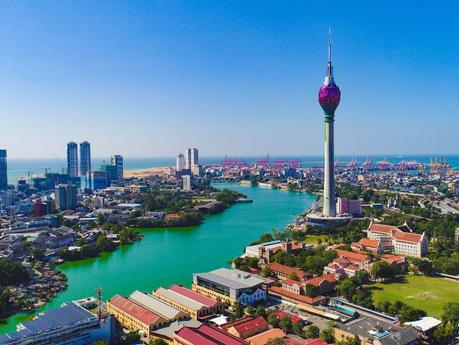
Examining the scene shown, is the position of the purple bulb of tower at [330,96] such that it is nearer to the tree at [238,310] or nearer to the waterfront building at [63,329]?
the tree at [238,310]

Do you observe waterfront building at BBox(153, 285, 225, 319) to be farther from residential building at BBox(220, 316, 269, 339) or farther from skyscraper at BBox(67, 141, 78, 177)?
skyscraper at BBox(67, 141, 78, 177)

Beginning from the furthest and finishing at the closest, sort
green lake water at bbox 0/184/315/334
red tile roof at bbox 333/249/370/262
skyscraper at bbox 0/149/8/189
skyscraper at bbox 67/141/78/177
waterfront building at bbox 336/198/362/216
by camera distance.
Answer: skyscraper at bbox 67/141/78/177, skyscraper at bbox 0/149/8/189, waterfront building at bbox 336/198/362/216, red tile roof at bbox 333/249/370/262, green lake water at bbox 0/184/315/334

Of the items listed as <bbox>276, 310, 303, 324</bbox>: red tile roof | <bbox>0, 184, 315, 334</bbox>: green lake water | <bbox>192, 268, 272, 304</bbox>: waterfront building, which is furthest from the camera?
<bbox>0, 184, 315, 334</bbox>: green lake water

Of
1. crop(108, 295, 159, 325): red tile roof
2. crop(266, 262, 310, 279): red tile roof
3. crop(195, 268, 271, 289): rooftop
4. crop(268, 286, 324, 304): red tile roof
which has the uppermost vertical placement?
crop(195, 268, 271, 289): rooftop

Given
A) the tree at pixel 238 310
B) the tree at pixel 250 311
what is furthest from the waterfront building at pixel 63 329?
the tree at pixel 250 311

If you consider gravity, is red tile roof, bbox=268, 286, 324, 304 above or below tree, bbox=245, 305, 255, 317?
below

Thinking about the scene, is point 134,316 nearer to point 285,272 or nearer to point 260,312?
point 260,312

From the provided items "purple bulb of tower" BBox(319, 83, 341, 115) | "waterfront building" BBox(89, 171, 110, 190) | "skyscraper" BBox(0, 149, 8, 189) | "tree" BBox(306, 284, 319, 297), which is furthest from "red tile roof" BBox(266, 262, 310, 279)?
"skyscraper" BBox(0, 149, 8, 189)

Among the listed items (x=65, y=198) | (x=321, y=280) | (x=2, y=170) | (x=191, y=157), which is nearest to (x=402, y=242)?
(x=321, y=280)
